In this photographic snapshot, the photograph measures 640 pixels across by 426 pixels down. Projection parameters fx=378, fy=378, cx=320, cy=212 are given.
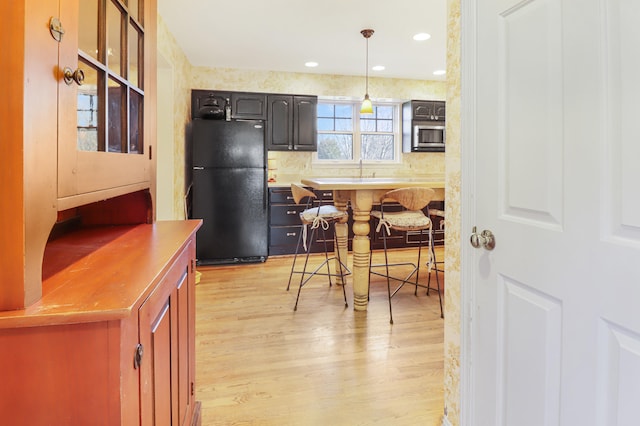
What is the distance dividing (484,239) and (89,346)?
3.64 ft

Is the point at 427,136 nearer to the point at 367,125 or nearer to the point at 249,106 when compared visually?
the point at 367,125

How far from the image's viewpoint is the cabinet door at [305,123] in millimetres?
5039

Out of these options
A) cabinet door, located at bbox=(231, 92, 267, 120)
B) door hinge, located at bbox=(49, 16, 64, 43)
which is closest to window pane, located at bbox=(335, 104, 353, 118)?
cabinet door, located at bbox=(231, 92, 267, 120)

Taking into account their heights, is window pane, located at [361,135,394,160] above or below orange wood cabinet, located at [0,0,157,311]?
above

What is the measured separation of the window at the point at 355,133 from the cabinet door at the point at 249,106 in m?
0.93

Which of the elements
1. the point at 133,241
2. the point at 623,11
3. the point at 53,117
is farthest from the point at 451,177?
the point at 53,117

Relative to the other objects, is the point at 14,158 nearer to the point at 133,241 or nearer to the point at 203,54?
the point at 133,241

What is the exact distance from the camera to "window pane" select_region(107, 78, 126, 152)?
40.7 inches

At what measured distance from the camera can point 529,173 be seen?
3.49ft

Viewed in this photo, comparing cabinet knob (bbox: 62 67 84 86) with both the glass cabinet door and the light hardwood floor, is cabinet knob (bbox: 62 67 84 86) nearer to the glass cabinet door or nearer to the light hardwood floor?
the glass cabinet door

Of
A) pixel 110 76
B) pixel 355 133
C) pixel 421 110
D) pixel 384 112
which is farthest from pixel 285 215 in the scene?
pixel 110 76

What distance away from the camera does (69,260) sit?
92cm

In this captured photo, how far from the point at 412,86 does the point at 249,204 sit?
10.1 ft

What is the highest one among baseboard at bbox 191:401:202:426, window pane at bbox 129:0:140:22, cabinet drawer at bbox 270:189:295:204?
window pane at bbox 129:0:140:22
